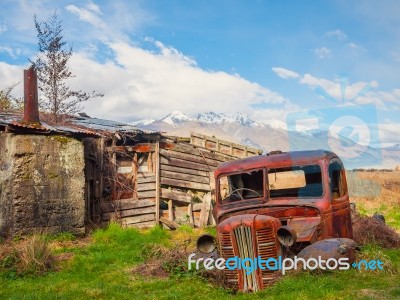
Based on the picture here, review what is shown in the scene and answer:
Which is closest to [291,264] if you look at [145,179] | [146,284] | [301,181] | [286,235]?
[286,235]

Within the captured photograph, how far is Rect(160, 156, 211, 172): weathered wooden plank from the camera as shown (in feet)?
48.5

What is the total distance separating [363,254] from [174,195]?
8810 mm

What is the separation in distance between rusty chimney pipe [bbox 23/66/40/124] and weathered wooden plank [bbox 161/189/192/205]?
448 centimetres

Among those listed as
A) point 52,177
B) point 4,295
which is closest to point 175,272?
point 4,295

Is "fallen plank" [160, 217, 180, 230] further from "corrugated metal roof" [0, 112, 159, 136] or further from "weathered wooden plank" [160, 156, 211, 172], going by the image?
"corrugated metal roof" [0, 112, 159, 136]

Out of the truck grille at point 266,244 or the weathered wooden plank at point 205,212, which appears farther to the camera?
the weathered wooden plank at point 205,212

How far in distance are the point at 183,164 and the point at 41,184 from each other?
522 centimetres

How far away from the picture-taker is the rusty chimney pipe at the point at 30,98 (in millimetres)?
12047

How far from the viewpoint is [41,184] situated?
11.3m

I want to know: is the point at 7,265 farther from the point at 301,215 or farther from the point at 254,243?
the point at 301,215

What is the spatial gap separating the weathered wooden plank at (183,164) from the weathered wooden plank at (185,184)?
0.53 m

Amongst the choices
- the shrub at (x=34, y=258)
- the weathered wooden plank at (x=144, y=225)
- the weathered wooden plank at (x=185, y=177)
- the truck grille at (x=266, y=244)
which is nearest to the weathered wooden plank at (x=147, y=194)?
the weathered wooden plank at (x=185, y=177)

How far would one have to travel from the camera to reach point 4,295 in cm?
672

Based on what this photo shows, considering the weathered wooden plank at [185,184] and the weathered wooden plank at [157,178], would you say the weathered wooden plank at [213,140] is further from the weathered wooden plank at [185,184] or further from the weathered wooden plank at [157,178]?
the weathered wooden plank at [157,178]
